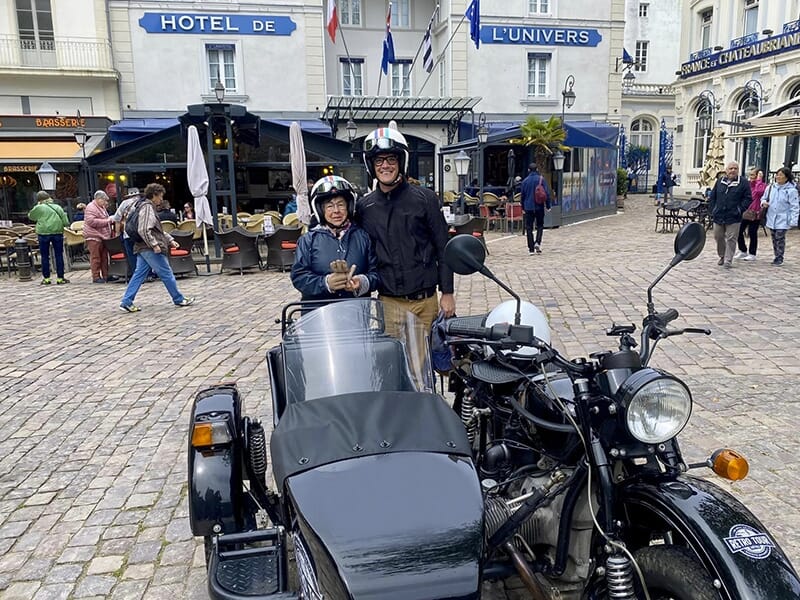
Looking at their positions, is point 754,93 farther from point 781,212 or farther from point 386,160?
point 386,160

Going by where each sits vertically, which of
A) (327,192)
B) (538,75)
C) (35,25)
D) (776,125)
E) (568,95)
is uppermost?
(35,25)

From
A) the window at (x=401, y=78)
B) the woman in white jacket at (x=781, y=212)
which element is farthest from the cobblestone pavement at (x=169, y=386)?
the window at (x=401, y=78)

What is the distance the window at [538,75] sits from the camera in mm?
26250

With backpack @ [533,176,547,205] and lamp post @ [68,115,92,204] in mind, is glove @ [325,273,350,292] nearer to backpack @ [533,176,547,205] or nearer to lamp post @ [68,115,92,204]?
backpack @ [533,176,547,205]

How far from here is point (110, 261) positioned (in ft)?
37.6

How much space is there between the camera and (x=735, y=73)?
28000 mm

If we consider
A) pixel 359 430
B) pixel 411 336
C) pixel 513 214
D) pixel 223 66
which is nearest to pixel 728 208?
pixel 513 214

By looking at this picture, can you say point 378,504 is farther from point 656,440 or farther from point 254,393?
point 254,393

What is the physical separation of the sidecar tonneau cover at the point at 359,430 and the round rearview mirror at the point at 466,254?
0.50 metres

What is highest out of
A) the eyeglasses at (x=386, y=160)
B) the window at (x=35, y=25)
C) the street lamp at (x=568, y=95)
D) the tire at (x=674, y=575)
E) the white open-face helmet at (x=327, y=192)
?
the window at (x=35, y=25)

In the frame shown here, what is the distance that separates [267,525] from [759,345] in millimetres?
5104

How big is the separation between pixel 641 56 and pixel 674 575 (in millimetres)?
51222

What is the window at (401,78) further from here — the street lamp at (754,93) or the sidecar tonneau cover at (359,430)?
the sidecar tonneau cover at (359,430)

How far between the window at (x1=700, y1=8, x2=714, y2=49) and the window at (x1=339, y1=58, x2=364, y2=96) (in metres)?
17.8
